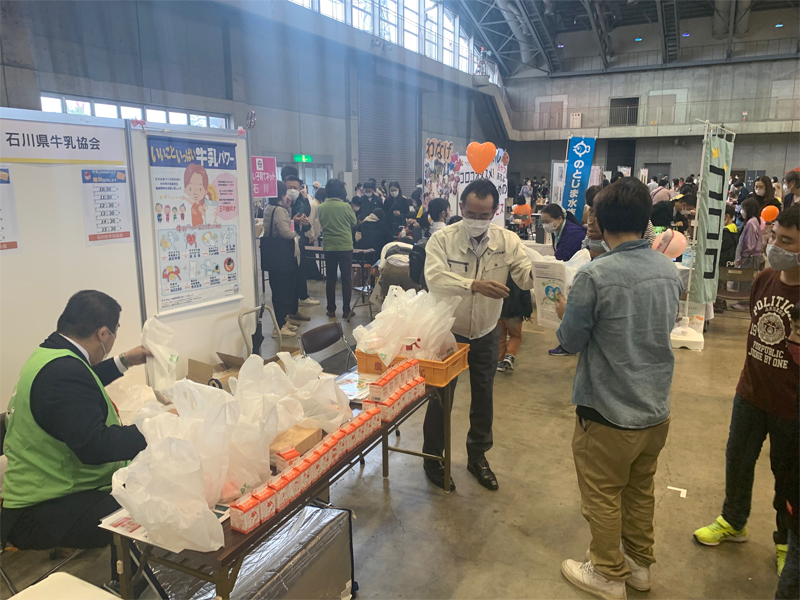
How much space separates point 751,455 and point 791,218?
40.4 inches

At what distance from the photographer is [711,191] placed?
17.0ft

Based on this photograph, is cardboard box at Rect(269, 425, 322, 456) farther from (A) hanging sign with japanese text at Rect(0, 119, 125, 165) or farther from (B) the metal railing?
(B) the metal railing

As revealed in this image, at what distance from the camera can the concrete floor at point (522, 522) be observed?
2.33 m

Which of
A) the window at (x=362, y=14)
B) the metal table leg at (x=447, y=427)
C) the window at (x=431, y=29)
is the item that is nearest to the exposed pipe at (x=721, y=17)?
the window at (x=431, y=29)

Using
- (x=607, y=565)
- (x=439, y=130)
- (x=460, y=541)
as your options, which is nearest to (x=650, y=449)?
(x=607, y=565)

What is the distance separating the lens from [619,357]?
78.0 inches

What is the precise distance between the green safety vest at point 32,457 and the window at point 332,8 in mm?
12264

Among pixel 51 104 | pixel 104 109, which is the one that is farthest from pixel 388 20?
pixel 51 104

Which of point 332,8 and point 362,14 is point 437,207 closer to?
point 332,8

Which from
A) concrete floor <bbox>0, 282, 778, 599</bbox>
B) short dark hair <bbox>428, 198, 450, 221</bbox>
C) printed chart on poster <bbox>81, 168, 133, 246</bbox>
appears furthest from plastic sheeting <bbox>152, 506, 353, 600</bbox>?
short dark hair <bbox>428, 198, 450, 221</bbox>

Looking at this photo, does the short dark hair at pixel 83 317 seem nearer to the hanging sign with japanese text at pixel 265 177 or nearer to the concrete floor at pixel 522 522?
the concrete floor at pixel 522 522

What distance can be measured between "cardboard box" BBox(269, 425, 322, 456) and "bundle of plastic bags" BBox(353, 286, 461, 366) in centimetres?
73

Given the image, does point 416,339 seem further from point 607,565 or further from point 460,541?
point 607,565

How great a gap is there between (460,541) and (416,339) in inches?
38.9
